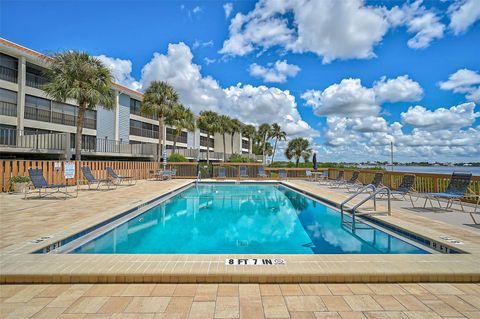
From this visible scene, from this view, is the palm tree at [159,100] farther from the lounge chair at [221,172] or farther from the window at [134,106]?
the lounge chair at [221,172]

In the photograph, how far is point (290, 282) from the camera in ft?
9.47

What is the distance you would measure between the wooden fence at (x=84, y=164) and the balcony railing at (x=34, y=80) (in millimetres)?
8163

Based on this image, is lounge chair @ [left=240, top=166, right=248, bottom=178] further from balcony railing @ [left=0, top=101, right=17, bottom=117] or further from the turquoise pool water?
balcony railing @ [left=0, top=101, right=17, bottom=117]

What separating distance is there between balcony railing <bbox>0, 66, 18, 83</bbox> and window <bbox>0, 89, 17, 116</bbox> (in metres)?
0.72

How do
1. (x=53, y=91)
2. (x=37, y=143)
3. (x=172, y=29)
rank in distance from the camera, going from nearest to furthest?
(x=172, y=29), (x=53, y=91), (x=37, y=143)

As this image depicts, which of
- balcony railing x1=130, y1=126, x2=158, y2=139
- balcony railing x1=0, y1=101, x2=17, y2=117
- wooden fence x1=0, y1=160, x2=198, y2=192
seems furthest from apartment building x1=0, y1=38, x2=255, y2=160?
wooden fence x1=0, y1=160, x2=198, y2=192

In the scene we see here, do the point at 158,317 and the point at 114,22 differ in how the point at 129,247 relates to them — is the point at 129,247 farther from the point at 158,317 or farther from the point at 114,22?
the point at 114,22

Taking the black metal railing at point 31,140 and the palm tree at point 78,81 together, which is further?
the black metal railing at point 31,140

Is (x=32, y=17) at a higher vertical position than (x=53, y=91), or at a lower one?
higher

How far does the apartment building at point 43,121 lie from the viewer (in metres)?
15.6

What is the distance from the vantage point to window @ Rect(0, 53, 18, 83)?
15.5 m

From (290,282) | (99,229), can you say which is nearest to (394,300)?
(290,282)

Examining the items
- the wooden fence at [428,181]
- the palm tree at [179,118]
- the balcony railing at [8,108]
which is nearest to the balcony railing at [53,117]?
the balcony railing at [8,108]

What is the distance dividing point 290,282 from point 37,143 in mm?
18755
